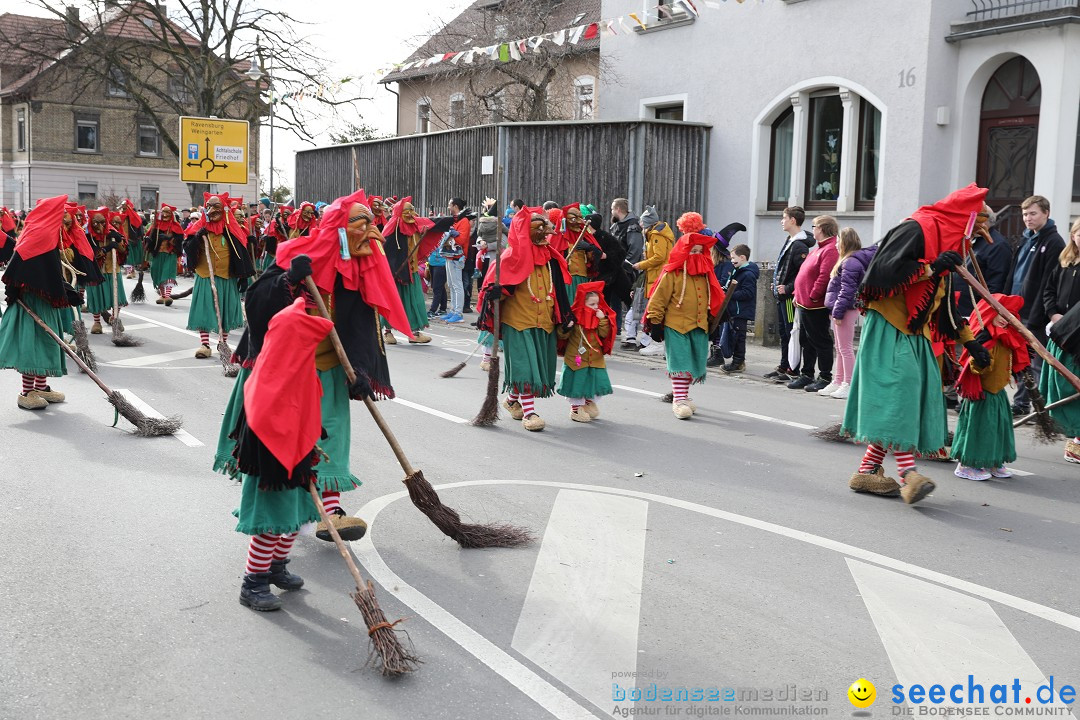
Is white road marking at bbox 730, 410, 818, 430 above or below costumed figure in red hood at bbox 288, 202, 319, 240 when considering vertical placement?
below

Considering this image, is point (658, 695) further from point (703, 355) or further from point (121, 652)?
point (703, 355)

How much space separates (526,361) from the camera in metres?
9.41

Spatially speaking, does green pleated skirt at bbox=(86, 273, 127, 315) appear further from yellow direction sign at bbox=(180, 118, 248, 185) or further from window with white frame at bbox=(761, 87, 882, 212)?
yellow direction sign at bbox=(180, 118, 248, 185)

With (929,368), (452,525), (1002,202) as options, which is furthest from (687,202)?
(452,525)

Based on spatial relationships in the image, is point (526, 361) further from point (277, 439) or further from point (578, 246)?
point (277, 439)

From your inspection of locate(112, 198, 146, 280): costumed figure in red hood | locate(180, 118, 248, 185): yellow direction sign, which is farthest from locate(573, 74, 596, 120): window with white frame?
locate(112, 198, 146, 280): costumed figure in red hood

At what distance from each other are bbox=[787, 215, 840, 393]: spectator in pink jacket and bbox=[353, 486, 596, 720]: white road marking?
22.6 feet

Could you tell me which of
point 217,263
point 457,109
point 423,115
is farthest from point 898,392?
point 423,115

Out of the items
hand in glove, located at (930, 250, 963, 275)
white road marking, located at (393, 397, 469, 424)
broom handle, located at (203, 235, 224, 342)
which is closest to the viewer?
hand in glove, located at (930, 250, 963, 275)

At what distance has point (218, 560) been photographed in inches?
219

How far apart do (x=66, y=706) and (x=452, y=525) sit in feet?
Result: 7.27

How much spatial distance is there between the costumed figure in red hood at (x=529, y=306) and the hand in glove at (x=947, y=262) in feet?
11.9

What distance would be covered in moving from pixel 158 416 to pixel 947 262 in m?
6.37

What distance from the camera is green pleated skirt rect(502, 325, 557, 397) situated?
30.8ft
